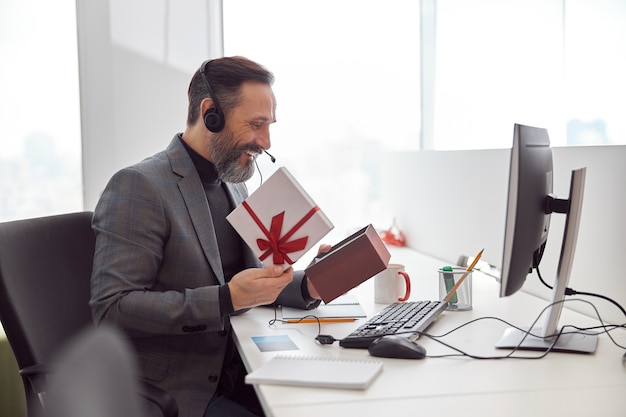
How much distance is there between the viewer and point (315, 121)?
128 inches

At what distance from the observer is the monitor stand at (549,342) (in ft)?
4.29

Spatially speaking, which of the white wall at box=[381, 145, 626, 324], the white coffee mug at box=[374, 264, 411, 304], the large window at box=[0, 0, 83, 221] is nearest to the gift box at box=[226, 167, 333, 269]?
the white coffee mug at box=[374, 264, 411, 304]

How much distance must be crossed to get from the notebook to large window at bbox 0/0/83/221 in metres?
Result: 1.56

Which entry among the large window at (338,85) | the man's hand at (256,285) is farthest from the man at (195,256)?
the large window at (338,85)

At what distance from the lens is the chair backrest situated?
4.54ft

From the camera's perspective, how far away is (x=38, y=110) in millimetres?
2830

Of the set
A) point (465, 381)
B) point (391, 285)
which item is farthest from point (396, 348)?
point (391, 285)

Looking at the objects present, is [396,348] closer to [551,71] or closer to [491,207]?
[491,207]

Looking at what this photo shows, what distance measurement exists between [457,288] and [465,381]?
0.59 metres

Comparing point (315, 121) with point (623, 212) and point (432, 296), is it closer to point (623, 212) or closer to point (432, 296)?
point (432, 296)

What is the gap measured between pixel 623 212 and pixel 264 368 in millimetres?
910

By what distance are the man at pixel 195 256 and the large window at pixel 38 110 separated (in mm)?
1327

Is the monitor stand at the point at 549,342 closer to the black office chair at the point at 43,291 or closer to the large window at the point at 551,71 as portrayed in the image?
the black office chair at the point at 43,291

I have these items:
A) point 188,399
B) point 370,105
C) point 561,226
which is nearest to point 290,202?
point 188,399
